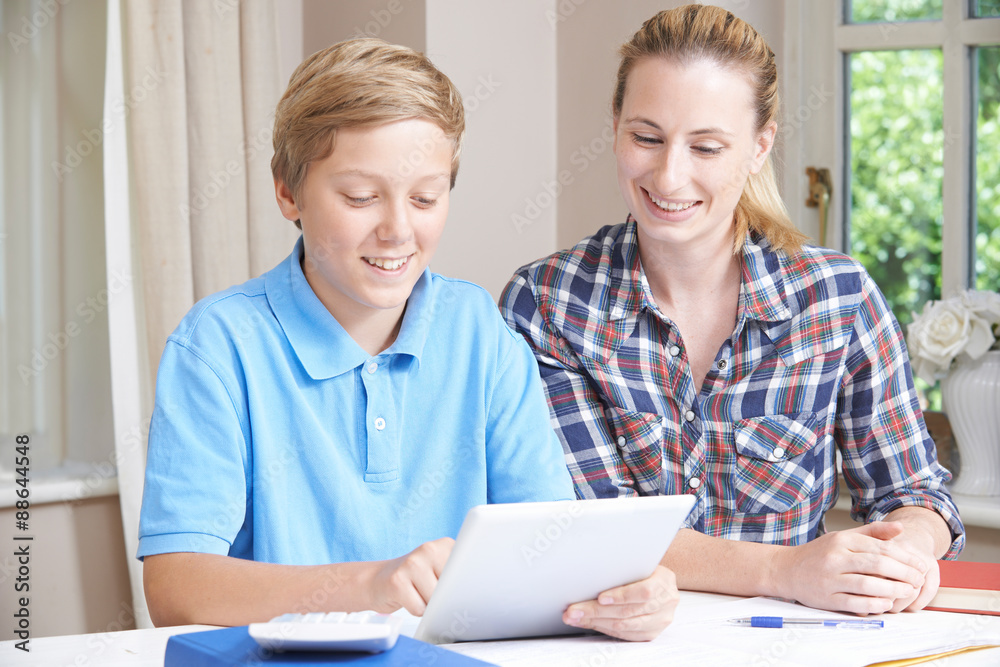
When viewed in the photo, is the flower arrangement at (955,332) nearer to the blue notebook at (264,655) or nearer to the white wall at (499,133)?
the white wall at (499,133)

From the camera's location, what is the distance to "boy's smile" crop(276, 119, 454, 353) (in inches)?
40.9

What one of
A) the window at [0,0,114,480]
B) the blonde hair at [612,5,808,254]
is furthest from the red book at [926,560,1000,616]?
the window at [0,0,114,480]

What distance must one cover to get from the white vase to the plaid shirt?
0.73 m

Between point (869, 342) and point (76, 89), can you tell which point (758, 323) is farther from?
point (76, 89)

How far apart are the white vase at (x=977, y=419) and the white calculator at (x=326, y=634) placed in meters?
1.64

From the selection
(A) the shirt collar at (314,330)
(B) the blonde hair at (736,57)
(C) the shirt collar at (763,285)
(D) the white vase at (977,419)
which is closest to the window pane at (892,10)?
(D) the white vase at (977,419)

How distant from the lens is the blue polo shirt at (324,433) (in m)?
0.99

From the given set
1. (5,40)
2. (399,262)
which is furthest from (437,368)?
(5,40)

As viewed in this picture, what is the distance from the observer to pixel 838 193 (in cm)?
235

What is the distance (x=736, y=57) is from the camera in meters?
1.33

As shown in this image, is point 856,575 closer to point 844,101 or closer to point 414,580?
point 414,580

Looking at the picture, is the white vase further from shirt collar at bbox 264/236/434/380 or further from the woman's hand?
shirt collar at bbox 264/236/434/380

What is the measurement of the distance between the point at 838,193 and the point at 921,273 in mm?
265

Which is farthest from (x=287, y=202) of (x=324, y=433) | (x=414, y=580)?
(x=414, y=580)
